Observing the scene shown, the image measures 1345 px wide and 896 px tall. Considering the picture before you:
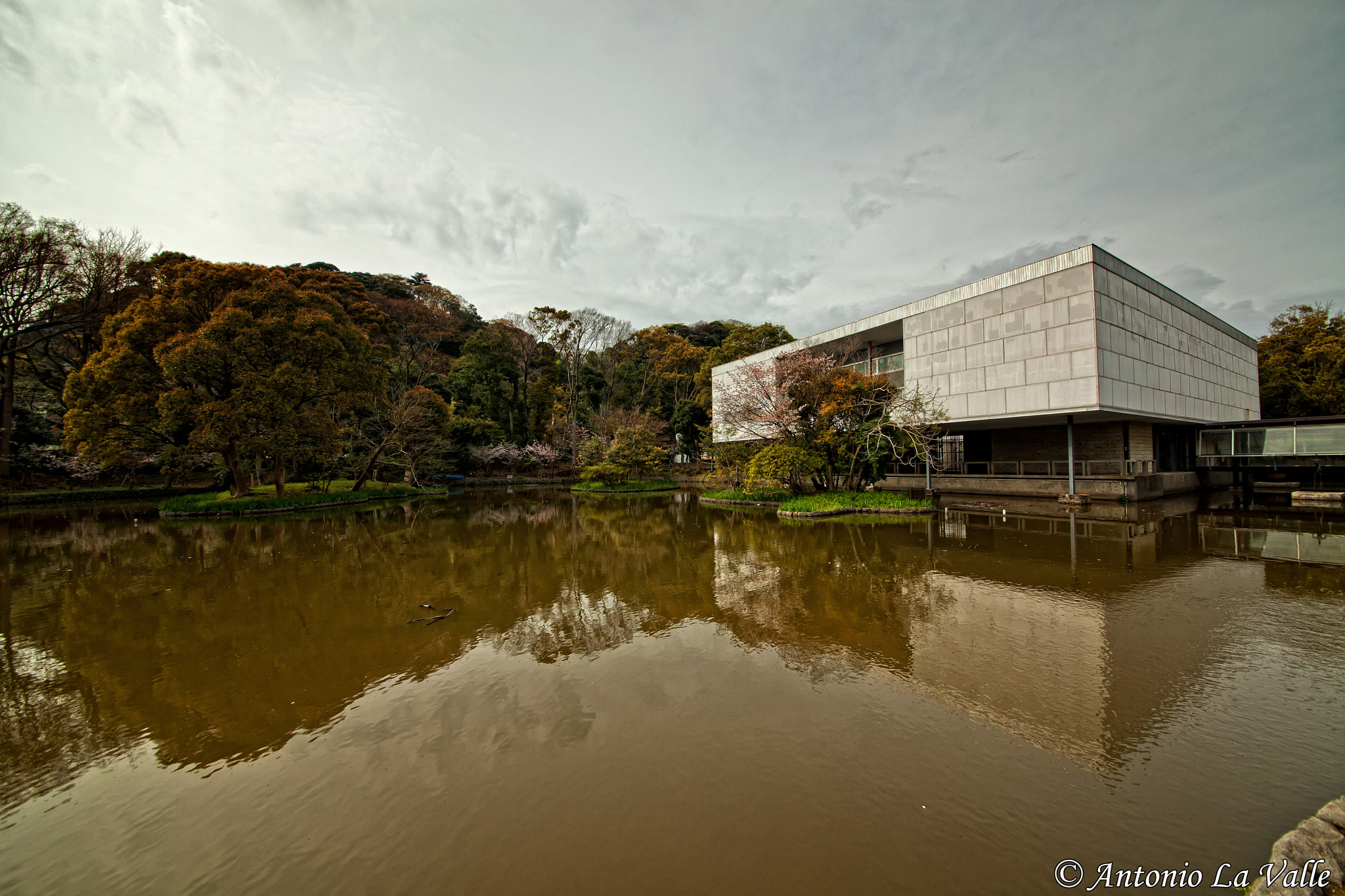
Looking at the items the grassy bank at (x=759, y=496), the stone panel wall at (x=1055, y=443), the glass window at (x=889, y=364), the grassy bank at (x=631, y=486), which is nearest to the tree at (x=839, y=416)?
the grassy bank at (x=759, y=496)

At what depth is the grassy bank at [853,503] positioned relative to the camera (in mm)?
14719

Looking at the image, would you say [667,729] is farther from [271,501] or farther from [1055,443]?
[1055,443]

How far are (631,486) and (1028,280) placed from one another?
1878 centimetres

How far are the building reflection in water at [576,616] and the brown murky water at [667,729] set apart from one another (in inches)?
1.7

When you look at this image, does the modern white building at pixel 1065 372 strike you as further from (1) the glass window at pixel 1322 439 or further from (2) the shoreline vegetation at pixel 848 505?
(2) the shoreline vegetation at pixel 848 505

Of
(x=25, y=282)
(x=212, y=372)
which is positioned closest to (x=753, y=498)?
(x=212, y=372)

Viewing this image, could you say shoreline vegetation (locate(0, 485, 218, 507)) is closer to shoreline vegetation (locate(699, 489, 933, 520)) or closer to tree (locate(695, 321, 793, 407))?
shoreline vegetation (locate(699, 489, 933, 520))

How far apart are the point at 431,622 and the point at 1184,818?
6.44 metres

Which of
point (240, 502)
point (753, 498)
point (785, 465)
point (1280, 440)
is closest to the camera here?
point (240, 502)

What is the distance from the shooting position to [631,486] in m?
26.1

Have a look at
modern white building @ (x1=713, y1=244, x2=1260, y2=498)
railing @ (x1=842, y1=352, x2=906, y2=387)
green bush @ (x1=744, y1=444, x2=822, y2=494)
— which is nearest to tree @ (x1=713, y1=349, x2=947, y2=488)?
green bush @ (x1=744, y1=444, x2=822, y2=494)

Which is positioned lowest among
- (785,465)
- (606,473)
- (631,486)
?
(631,486)

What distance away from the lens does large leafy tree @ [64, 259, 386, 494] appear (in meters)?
15.5

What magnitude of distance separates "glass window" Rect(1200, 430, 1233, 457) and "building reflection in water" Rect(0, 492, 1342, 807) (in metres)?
12.0
